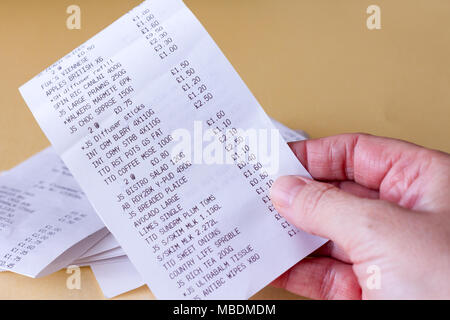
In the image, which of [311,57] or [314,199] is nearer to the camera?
[314,199]

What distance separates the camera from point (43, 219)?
732 mm

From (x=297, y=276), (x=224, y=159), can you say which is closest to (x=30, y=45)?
(x=224, y=159)

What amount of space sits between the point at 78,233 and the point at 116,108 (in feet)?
0.65

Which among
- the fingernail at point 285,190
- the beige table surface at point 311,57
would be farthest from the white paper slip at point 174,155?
the beige table surface at point 311,57

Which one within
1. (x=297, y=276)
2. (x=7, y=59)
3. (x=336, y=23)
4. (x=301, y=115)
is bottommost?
(x=297, y=276)

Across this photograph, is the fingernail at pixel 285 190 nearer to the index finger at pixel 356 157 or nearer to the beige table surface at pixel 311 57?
the index finger at pixel 356 157

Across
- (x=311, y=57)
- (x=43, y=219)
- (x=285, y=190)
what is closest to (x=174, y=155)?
(x=285, y=190)

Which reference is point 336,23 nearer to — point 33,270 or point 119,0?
point 119,0

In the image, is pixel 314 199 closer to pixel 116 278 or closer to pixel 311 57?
pixel 116 278

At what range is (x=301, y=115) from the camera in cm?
94

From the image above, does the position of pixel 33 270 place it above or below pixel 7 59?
below

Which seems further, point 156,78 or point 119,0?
point 119,0

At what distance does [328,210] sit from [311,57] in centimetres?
54

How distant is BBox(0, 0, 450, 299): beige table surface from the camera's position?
92 centimetres
